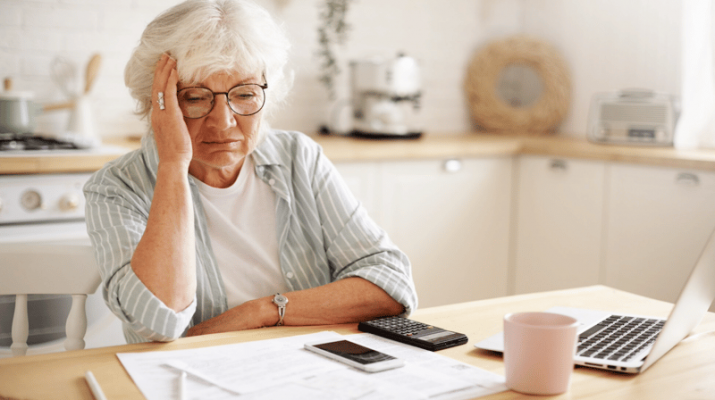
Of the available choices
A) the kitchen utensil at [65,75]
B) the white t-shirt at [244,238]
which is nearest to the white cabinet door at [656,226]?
the white t-shirt at [244,238]

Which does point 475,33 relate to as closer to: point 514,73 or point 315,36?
point 514,73

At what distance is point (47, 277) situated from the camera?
1238mm

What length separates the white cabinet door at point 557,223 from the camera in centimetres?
→ 282

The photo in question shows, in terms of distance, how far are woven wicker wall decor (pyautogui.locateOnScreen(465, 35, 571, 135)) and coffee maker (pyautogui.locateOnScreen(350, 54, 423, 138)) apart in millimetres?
604

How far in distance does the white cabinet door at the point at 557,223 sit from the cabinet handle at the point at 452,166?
1.06 ft

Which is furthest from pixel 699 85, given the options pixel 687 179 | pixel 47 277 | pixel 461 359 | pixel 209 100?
pixel 47 277

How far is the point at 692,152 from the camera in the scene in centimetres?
266

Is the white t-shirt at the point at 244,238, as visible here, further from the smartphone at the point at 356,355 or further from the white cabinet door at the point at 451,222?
the white cabinet door at the point at 451,222

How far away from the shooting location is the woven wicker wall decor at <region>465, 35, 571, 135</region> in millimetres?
3564

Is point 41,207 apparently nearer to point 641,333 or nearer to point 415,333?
point 415,333

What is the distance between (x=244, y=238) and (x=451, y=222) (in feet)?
5.43

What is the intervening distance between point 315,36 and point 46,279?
226 cm

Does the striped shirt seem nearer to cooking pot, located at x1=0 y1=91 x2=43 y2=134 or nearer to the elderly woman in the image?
the elderly woman

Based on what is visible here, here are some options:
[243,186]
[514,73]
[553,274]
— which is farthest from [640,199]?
[243,186]
